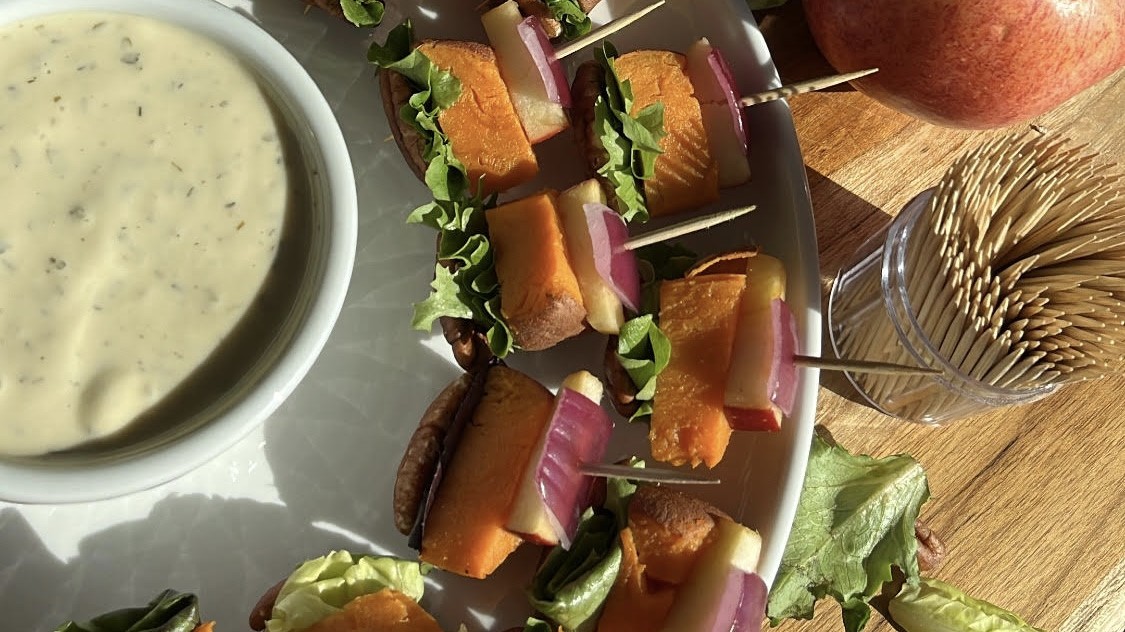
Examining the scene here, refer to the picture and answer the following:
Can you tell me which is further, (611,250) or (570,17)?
(570,17)

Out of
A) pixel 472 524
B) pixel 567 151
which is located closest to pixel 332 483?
pixel 472 524

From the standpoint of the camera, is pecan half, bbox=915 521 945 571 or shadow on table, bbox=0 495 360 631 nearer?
shadow on table, bbox=0 495 360 631

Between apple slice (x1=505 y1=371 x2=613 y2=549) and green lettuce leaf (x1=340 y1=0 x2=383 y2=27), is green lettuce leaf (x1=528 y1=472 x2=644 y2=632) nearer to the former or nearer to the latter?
apple slice (x1=505 y1=371 x2=613 y2=549)

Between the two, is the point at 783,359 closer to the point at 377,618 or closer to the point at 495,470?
the point at 495,470

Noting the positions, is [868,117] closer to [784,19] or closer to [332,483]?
[784,19]

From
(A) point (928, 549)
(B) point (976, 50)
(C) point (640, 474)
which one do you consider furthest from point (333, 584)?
(B) point (976, 50)

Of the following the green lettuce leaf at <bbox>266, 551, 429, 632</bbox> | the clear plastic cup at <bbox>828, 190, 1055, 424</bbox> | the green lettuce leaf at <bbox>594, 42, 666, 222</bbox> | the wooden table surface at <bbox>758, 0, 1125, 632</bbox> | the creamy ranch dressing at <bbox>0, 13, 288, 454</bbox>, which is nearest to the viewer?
the creamy ranch dressing at <bbox>0, 13, 288, 454</bbox>

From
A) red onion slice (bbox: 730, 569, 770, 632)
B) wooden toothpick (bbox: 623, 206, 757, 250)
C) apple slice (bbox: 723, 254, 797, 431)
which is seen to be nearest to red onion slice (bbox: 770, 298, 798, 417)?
apple slice (bbox: 723, 254, 797, 431)
